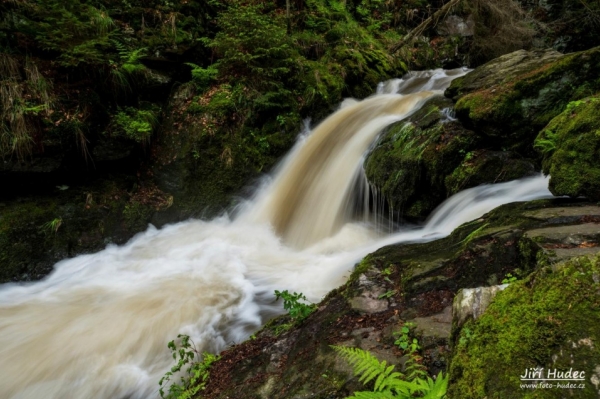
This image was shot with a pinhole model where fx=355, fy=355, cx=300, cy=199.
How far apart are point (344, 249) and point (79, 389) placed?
403cm

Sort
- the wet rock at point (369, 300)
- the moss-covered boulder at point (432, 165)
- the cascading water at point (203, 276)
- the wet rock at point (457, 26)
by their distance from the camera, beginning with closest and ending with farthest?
the wet rock at point (369, 300)
the cascading water at point (203, 276)
the moss-covered boulder at point (432, 165)
the wet rock at point (457, 26)

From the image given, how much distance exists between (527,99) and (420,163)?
1801mm

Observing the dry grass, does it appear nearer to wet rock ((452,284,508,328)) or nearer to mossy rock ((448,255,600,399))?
wet rock ((452,284,508,328))

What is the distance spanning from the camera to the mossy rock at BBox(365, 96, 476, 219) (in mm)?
5703

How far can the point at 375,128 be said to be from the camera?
306 inches

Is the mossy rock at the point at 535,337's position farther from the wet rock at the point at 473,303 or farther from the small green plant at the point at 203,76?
the small green plant at the point at 203,76

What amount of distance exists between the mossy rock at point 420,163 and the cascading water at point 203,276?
16.5 inches

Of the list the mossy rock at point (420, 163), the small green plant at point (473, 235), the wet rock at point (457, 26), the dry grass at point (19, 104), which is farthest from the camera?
the wet rock at point (457, 26)

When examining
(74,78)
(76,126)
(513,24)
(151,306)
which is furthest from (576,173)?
(513,24)

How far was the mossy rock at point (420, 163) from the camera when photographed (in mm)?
5703

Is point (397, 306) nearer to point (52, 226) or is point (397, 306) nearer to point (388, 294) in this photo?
point (388, 294)

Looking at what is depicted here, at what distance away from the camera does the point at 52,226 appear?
640cm

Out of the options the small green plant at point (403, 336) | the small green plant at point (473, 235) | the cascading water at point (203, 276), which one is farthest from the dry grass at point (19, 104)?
the small green plant at point (473, 235)

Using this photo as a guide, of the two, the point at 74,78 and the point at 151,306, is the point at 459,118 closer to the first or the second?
the point at 151,306
